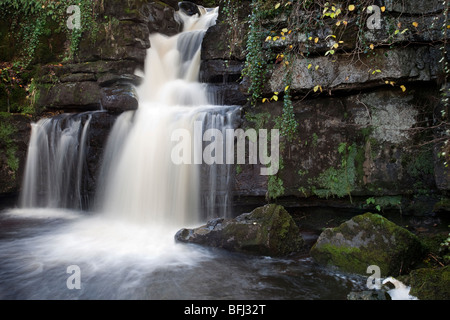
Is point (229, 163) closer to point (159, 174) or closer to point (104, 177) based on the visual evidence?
point (159, 174)

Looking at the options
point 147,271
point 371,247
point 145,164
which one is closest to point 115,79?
point 145,164

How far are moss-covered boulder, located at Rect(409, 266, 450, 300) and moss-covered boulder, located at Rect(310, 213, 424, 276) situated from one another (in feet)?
1.69

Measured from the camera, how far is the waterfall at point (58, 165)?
7766 millimetres

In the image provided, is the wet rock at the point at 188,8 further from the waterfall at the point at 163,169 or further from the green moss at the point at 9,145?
the green moss at the point at 9,145

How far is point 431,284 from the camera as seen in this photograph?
3.03 meters

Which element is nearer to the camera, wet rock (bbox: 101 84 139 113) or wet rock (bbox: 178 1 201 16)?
wet rock (bbox: 101 84 139 113)

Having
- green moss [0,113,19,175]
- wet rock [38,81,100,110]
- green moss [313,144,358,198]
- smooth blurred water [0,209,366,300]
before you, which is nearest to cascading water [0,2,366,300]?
smooth blurred water [0,209,366,300]

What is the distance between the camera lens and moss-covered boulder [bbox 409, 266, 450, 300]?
2.95m

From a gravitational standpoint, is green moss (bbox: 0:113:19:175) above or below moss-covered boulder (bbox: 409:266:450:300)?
above

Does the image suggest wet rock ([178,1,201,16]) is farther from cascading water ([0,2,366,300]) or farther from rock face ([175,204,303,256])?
rock face ([175,204,303,256])

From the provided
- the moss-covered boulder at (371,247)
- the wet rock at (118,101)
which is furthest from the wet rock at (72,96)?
the moss-covered boulder at (371,247)

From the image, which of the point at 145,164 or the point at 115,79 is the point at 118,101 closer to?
the point at 115,79

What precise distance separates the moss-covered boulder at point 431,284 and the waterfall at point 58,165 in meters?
7.23

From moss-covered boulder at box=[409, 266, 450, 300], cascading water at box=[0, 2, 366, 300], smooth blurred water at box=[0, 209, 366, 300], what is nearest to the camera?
moss-covered boulder at box=[409, 266, 450, 300]
